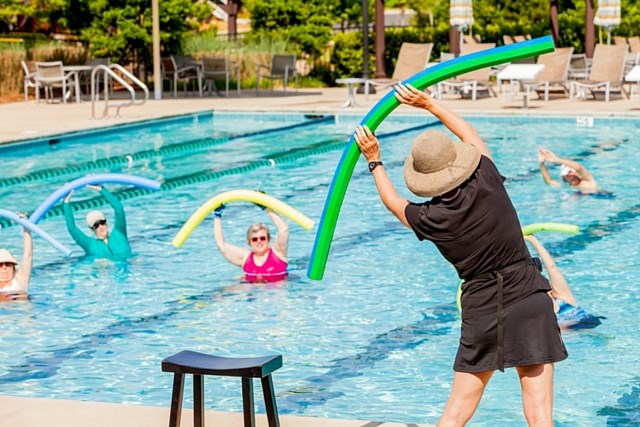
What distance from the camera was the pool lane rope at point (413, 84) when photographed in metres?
4.30

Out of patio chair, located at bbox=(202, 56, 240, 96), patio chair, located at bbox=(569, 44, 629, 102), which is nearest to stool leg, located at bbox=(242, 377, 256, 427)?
patio chair, located at bbox=(569, 44, 629, 102)

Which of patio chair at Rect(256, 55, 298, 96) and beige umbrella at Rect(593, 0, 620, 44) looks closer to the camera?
beige umbrella at Rect(593, 0, 620, 44)

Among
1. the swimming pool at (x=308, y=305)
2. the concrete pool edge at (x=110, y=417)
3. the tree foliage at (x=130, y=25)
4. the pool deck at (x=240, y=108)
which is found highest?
the tree foliage at (x=130, y=25)

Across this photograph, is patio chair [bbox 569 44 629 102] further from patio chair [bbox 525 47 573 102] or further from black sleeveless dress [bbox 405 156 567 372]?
black sleeveless dress [bbox 405 156 567 372]

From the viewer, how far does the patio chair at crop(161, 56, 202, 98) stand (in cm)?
2386

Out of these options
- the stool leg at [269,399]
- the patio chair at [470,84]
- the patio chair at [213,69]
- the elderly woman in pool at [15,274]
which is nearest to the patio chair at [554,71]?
the patio chair at [470,84]

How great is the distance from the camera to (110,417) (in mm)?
4926

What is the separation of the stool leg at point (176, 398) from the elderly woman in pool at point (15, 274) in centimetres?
431

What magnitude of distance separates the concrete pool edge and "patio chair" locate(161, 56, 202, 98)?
61.9 ft

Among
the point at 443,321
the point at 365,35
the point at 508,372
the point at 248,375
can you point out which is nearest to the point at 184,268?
the point at 443,321

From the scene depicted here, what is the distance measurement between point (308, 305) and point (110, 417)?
3.51 m

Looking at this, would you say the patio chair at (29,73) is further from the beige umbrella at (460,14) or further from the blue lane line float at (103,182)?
the blue lane line float at (103,182)

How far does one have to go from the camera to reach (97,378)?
6.73m

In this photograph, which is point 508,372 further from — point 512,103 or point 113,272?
point 512,103
